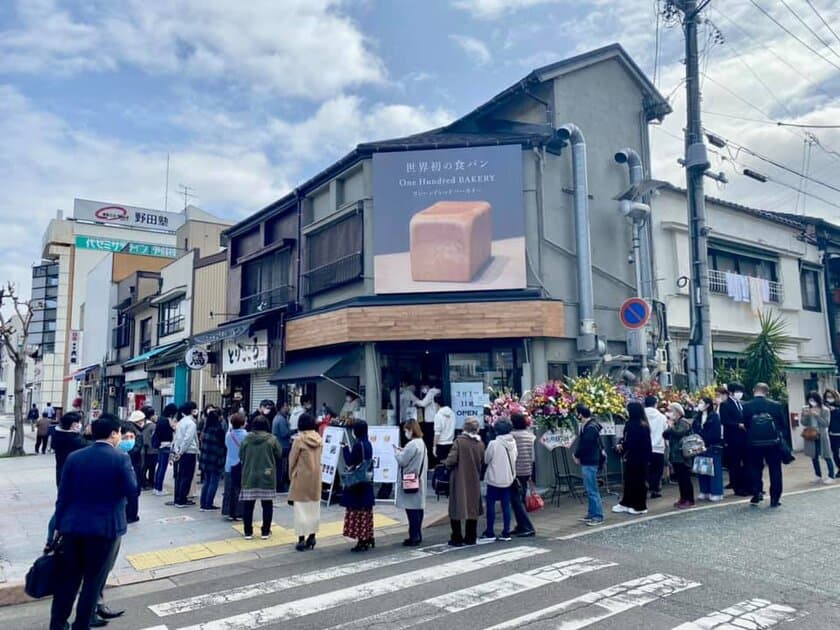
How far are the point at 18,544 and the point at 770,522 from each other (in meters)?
11.0

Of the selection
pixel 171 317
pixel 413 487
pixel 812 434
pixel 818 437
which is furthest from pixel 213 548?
pixel 171 317

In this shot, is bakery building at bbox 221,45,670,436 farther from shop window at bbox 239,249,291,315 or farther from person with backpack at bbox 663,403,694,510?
person with backpack at bbox 663,403,694,510

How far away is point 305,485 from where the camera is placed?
8523 millimetres

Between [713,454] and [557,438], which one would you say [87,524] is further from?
[713,454]

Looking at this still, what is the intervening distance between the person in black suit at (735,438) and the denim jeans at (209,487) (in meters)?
9.23

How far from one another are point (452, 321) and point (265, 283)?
8288mm

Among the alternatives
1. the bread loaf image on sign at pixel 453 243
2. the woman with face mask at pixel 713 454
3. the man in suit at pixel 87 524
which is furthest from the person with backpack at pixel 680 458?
the man in suit at pixel 87 524

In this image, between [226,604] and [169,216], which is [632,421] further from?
[169,216]

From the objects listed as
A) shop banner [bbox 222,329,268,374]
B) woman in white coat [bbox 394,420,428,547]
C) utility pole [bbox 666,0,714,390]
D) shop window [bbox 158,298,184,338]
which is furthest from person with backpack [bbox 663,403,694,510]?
shop window [bbox 158,298,184,338]

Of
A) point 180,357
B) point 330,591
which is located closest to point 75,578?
point 330,591

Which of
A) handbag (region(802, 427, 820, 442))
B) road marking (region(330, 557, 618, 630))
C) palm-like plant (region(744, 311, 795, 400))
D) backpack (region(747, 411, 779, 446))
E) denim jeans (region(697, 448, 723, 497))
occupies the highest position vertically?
palm-like plant (region(744, 311, 795, 400))

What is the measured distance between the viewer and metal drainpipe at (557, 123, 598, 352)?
44.5ft

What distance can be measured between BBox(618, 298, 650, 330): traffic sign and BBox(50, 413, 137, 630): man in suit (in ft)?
34.3

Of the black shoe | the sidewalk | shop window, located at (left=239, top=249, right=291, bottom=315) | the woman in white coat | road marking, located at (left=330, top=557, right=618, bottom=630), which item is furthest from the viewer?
shop window, located at (left=239, top=249, right=291, bottom=315)
